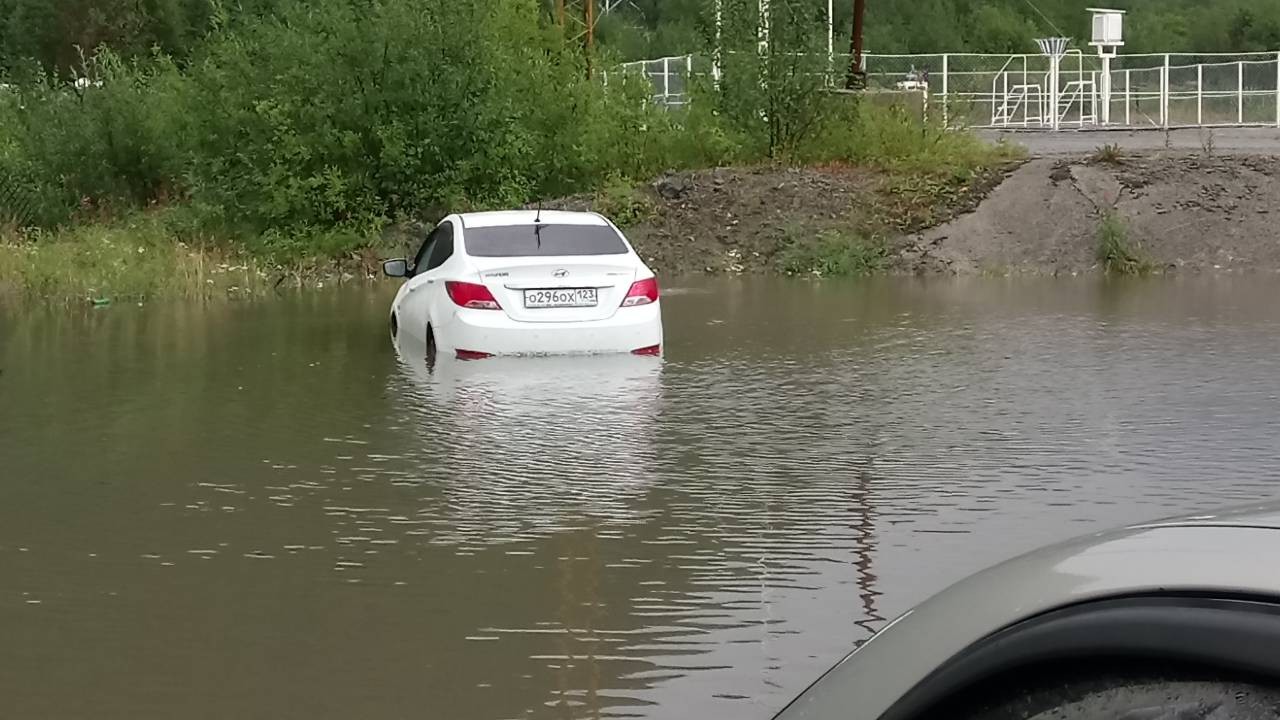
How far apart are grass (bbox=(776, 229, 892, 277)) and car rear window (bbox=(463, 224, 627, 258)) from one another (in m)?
11.6

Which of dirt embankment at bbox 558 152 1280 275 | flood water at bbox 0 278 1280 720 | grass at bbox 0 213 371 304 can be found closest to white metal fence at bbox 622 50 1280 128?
dirt embankment at bbox 558 152 1280 275

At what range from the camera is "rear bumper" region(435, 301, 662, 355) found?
14391mm

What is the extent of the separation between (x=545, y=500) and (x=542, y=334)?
17.5 feet

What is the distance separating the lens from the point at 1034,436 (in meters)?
11.1

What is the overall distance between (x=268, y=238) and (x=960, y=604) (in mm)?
25710

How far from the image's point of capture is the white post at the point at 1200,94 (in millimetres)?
45000

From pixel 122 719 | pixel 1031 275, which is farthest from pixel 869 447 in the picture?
pixel 1031 275

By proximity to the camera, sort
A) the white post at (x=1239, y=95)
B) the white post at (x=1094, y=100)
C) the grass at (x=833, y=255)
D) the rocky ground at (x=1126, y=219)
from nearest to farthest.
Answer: the grass at (x=833, y=255) → the rocky ground at (x=1126, y=219) → the white post at (x=1239, y=95) → the white post at (x=1094, y=100)

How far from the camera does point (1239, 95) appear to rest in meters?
44.8

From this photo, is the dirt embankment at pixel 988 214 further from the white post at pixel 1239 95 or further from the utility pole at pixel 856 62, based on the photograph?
the white post at pixel 1239 95

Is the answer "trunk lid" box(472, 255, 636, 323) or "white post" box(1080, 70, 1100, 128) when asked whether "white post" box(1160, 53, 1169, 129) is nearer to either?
"white post" box(1080, 70, 1100, 128)

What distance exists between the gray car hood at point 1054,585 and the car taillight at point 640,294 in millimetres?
11697

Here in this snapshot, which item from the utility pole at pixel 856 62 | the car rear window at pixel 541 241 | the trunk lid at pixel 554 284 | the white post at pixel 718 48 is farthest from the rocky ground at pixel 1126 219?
the trunk lid at pixel 554 284

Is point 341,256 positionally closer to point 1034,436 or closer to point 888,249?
point 888,249
